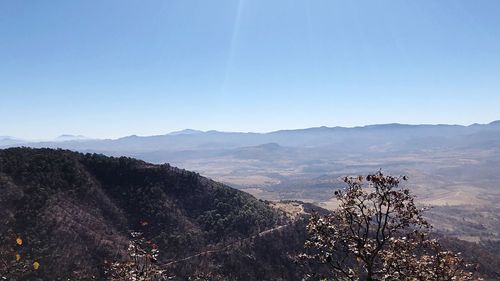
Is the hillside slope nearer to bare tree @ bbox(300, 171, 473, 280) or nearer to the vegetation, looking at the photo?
the vegetation

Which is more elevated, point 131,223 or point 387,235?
point 387,235

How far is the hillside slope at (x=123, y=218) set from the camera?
298ft

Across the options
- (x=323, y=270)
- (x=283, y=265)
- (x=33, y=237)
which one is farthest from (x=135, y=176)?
(x=323, y=270)

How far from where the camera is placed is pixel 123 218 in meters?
113

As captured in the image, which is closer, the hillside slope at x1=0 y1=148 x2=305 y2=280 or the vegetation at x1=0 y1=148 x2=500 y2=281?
the vegetation at x1=0 y1=148 x2=500 y2=281

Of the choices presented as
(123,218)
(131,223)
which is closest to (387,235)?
(131,223)

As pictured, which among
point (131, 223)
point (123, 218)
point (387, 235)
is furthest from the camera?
point (131, 223)

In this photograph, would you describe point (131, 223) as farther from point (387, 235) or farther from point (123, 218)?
point (387, 235)

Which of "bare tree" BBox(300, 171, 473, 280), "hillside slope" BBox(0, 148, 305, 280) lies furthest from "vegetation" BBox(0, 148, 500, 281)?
"bare tree" BBox(300, 171, 473, 280)

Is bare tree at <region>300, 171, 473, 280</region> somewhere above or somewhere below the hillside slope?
above

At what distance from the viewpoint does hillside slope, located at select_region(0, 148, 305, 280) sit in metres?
90.8

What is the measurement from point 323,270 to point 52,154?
8166 centimetres

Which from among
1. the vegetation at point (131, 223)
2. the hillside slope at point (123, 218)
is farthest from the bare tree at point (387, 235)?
the hillside slope at point (123, 218)

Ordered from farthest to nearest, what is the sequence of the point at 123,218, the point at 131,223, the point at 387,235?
the point at 131,223 → the point at 123,218 → the point at 387,235
